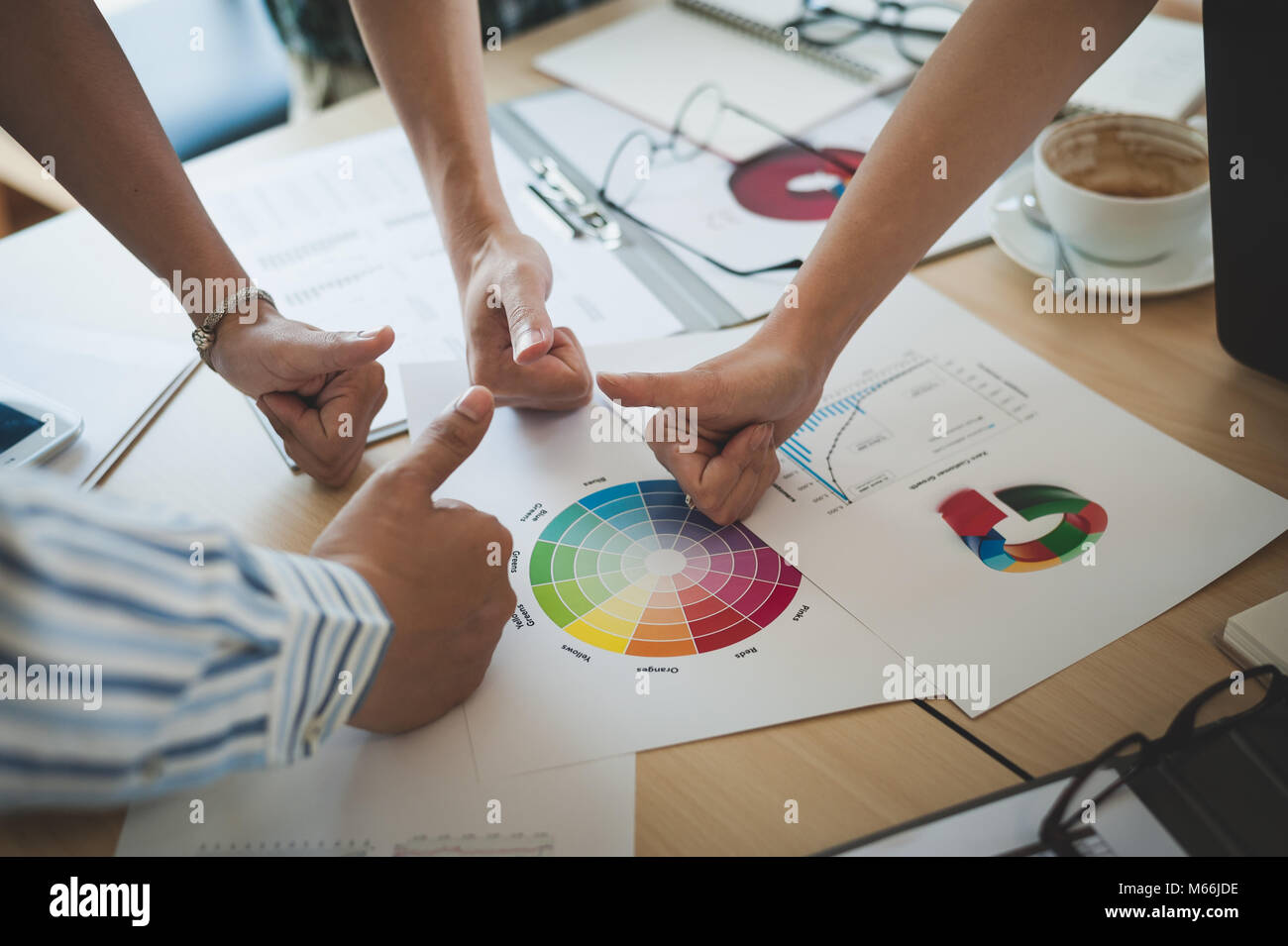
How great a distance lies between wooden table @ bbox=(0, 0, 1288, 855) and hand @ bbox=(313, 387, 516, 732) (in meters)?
0.15

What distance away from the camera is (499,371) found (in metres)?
0.87

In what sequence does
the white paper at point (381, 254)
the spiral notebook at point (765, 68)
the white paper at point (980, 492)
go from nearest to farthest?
the white paper at point (980, 492) < the white paper at point (381, 254) < the spiral notebook at point (765, 68)

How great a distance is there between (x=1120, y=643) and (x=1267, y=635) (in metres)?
0.10

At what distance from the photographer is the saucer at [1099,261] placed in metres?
0.99

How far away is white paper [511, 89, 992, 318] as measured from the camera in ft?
3.53

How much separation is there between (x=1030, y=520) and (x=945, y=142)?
0.34 metres

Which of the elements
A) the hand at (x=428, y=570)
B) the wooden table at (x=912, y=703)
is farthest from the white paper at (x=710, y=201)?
the hand at (x=428, y=570)

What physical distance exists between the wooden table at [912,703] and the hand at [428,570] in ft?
0.51

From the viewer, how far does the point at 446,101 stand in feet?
3.32
